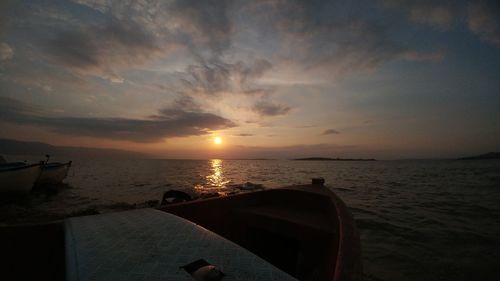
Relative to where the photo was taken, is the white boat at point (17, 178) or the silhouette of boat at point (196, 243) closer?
the silhouette of boat at point (196, 243)

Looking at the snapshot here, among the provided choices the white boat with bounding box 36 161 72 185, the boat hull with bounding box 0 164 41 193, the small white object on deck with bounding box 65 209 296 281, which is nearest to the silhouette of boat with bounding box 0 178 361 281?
the small white object on deck with bounding box 65 209 296 281

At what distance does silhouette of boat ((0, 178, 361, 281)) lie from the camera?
192 cm

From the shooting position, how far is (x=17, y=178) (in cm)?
1457

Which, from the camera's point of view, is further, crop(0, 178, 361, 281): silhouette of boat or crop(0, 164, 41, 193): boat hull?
crop(0, 164, 41, 193): boat hull

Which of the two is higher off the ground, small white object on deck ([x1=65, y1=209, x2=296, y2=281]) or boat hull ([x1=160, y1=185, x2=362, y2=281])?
small white object on deck ([x1=65, y1=209, x2=296, y2=281])

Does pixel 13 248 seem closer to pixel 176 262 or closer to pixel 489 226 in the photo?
pixel 176 262

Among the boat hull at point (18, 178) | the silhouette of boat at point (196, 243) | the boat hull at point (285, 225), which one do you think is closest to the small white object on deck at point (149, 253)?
the silhouette of boat at point (196, 243)

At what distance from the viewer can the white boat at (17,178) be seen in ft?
45.8

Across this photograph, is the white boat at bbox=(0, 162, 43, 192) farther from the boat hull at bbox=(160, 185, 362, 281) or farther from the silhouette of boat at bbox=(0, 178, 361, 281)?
the boat hull at bbox=(160, 185, 362, 281)

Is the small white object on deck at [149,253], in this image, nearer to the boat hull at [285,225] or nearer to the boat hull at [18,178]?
the boat hull at [285,225]

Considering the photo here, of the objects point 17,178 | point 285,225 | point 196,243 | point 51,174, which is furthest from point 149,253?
point 51,174

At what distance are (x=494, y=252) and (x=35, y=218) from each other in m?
16.9

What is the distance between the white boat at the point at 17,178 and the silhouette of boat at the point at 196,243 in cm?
1551

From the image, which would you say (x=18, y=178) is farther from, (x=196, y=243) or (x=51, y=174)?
(x=196, y=243)
